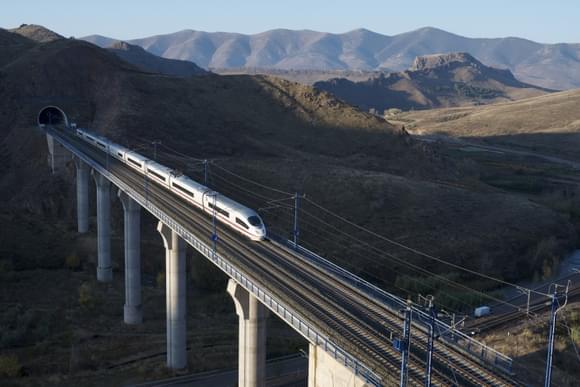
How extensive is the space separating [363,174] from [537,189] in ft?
129

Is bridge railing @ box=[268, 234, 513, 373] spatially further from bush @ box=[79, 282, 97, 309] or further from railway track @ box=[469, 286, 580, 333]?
bush @ box=[79, 282, 97, 309]

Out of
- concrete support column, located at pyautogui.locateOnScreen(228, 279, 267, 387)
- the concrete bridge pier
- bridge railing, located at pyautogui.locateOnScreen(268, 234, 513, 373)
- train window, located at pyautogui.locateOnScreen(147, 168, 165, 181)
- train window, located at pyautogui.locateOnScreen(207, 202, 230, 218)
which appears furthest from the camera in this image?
train window, located at pyautogui.locateOnScreen(147, 168, 165, 181)

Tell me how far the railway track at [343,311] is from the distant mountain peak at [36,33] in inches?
5345

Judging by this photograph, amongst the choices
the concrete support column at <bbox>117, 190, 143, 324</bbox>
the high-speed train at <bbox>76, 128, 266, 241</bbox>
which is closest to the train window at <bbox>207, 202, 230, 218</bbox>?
the high-speed train at <bbox>76, 128, 266, 241</bbox>

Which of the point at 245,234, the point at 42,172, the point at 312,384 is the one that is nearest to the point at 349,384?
the point at 312,384

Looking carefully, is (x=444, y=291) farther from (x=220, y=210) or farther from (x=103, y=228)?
(x=103, y=228)

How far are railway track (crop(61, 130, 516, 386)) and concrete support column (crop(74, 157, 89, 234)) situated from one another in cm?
2998

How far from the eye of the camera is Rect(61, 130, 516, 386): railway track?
24.0m

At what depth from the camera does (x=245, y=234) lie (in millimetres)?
41250

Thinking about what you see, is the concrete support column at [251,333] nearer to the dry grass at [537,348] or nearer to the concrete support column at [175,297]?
the concrete support column at [175,297]

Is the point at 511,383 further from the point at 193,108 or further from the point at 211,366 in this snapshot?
the point at 193,108

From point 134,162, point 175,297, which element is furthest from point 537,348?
point 134,162

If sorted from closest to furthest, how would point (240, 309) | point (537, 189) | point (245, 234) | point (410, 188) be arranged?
point (240, 309), point (245, 234), point (410, 188), point (537, 189)

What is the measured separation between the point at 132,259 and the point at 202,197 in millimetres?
9548
